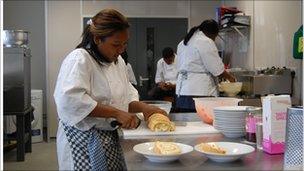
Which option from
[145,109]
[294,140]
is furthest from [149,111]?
[294,140]

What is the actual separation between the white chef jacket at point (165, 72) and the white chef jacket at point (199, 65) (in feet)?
5.15

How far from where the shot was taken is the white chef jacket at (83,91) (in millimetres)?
1521

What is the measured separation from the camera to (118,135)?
1.71 m

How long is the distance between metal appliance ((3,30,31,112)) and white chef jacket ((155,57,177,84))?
1.69 m

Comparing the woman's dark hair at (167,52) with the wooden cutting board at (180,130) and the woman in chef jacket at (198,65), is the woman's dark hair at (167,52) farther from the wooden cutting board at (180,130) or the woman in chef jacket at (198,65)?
the wooden cutting board at (180,130)

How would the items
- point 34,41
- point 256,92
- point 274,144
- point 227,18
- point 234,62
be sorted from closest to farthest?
point 274,144
point 256,92
point 227,18
point 234,62
point 34,41

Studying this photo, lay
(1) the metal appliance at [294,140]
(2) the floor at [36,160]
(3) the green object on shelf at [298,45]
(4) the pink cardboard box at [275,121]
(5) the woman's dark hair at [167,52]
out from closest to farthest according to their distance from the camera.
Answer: (1) the metal appliance at [294,140]
(4) the pink cardboard box at [275,121]
(3) the green object on shelf at [298,45]
(2) the floor at [36,160]
(5) the woman's dark hair at [167,52]

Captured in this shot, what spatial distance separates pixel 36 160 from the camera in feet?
13.3

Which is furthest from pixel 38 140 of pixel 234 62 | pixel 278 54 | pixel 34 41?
pixel 278 54

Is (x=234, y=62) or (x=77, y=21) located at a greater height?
(x=77, y=21)

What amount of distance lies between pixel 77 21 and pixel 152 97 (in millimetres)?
1427

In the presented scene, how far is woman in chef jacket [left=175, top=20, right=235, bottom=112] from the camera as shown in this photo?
3.12 meters

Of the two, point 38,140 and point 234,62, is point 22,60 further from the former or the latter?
point 234,62

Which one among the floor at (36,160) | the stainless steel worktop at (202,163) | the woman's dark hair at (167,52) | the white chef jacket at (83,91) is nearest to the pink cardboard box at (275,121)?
the stainless steel worktop at (202,163)
